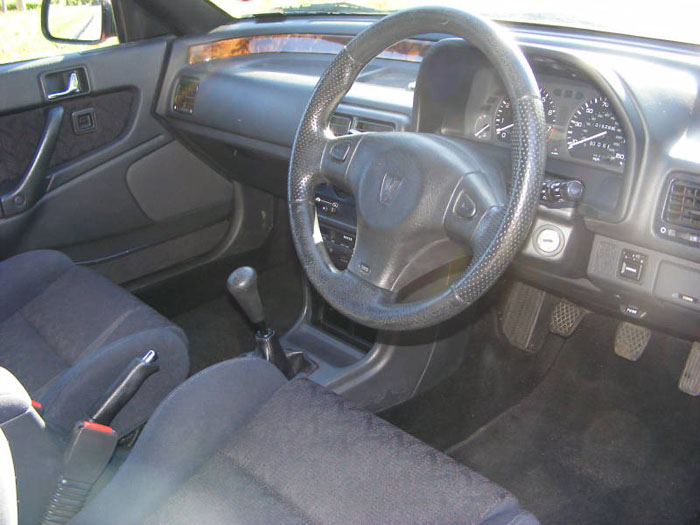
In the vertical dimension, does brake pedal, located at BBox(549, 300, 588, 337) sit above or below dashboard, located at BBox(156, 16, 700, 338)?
below

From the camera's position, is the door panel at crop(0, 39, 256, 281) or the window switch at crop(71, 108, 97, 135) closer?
the door panel at crop(0, 39, 256, 281)

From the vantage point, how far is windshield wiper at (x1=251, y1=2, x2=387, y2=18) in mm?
2555

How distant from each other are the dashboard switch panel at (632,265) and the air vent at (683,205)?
0.47ft

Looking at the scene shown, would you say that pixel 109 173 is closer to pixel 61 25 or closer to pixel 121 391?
pixel 61 25

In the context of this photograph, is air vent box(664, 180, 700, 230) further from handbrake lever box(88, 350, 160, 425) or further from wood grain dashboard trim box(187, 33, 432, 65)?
wood grain dashboard trim box(187, 33, 432, 65)

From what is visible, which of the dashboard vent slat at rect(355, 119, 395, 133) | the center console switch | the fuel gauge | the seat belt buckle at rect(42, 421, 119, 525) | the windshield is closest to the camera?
the seat belt buckle at rect(42, 421, 119, 525)

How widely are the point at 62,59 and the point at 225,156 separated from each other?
2.16 ft

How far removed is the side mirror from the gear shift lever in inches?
48.4

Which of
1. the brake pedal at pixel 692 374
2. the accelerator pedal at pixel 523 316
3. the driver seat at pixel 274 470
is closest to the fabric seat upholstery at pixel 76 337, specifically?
the driver seat at pixel 274 470

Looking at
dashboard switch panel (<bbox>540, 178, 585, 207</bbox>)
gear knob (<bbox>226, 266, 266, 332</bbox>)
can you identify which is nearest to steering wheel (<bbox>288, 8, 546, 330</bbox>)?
dashboard switch panel (<bbox>540, 178, 585, 207</bbox>)

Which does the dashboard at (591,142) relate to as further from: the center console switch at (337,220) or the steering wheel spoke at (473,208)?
the steering wheel spoke at (473,208)

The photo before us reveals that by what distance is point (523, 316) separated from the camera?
2613 millimetres

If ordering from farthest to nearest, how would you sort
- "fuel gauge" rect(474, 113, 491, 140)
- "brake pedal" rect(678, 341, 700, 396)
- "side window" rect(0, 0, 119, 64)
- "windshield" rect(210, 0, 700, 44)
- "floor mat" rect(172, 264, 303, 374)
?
1. "floor mat" rect(172, 264, 303, 374)
2. "side window" rect(0, 0, 119, 64)
3. "brake pedal" rect(678, 341, 700, 396)
4. "fuel gauge" rect(474, 113, 491, 140)
5. "windshield" rect(210, 0, 700, 44)

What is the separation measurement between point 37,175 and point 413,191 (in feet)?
5.11
